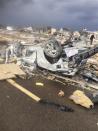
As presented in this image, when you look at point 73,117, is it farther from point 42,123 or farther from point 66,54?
point 66,54

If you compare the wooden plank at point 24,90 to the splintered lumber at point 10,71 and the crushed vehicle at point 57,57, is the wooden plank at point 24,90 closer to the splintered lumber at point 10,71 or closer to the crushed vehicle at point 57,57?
the splintered lumber at point 10,71

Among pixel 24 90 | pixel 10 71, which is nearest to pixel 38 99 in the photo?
pixel 24 90

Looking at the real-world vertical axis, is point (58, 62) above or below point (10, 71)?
above

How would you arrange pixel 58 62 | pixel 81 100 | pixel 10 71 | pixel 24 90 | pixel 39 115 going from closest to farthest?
pixel 39 115 < pixel 81 100 < pixel 24 90 < pixel 10 71 < pixel 58 62

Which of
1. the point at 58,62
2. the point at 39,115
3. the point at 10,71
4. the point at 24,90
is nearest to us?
the point at 39,115

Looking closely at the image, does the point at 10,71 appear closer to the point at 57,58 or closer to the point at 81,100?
the point at 57,58

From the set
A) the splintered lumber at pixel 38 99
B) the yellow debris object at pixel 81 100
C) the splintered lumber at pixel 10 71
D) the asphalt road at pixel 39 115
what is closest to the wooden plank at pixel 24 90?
the splintered lumber at pixel 38 99
